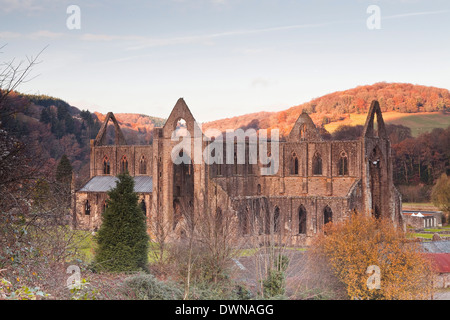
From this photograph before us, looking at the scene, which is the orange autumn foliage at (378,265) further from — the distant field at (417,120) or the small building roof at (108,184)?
the distant field at (417,120)

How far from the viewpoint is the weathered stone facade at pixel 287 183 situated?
42.0m

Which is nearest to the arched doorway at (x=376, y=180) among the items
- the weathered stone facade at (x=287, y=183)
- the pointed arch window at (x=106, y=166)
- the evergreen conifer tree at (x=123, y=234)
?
the weathered stone facade at (x=287, y=183)

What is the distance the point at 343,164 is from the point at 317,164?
3.01 metres

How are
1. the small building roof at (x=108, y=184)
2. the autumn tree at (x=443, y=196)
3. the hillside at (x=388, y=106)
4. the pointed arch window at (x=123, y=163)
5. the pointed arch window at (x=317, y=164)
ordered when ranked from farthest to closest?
the hillside at (x=388, y=106)
the autumn tree at (x=443, y=196)
the pointed arch window at (x=123, y=163)
the small building roof at (x=108, y=184)
the pointed arch window at (x=317, y=164)

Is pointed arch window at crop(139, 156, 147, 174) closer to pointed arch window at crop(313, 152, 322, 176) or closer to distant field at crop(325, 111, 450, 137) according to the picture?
pointed arch window at crop(313, 152, 322, 176)

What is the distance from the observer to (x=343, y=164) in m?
44.5

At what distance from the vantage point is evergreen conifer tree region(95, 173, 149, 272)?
80.4 ft

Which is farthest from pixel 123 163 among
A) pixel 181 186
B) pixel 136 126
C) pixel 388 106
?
pixel 388 106

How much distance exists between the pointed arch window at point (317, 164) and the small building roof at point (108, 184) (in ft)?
49.5

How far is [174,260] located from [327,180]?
23.5 m

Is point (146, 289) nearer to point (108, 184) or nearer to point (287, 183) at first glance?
point (287, 183)

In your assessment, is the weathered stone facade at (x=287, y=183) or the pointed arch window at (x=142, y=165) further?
the pointed arch window at (x=142, y=165)

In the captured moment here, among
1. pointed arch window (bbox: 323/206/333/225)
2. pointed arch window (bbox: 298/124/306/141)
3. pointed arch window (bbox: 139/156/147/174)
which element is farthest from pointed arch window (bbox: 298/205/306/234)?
pointed arch window (bbox: 139/156/147/174)

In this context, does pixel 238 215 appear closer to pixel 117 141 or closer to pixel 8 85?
pixel 117 141
